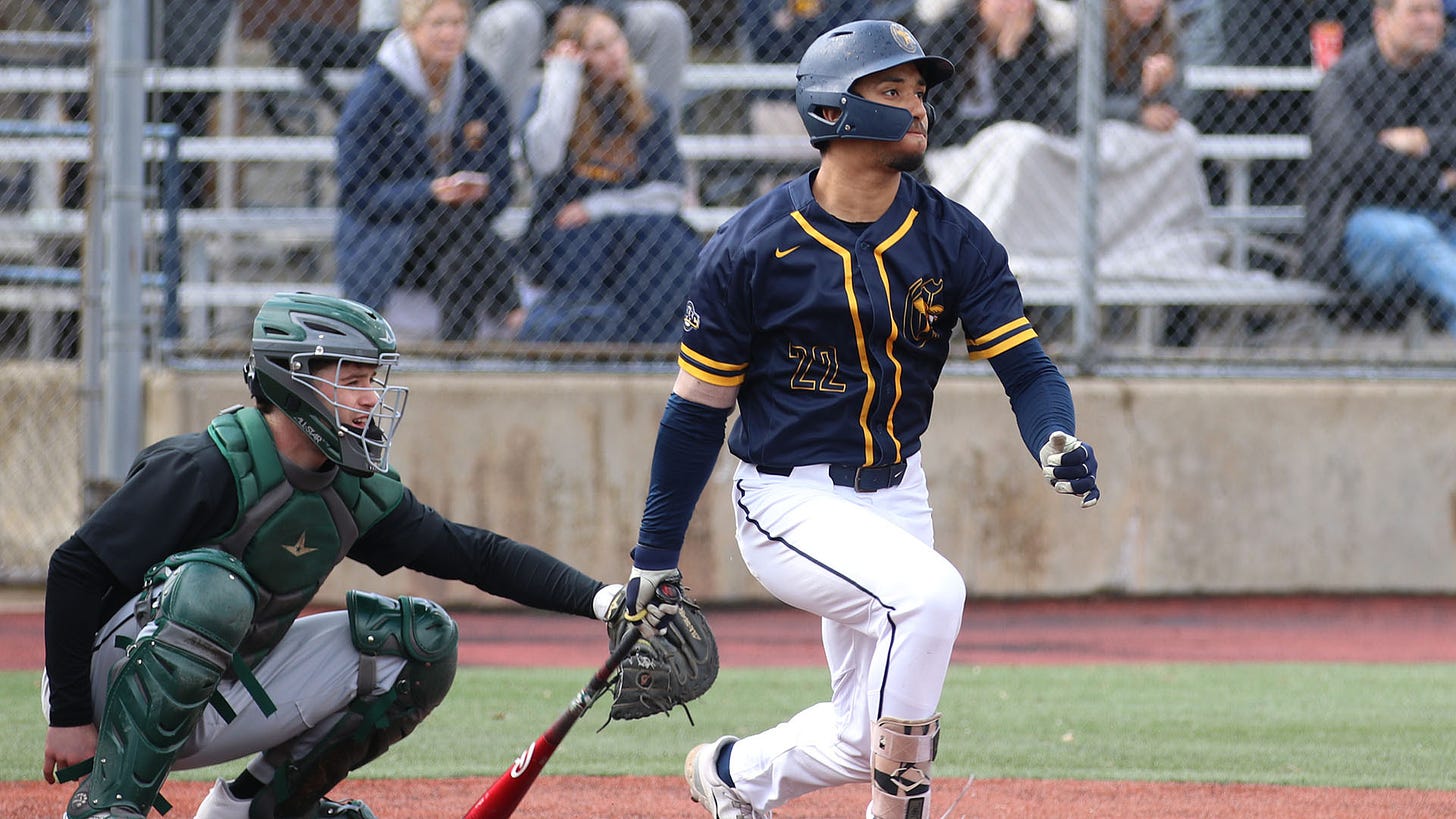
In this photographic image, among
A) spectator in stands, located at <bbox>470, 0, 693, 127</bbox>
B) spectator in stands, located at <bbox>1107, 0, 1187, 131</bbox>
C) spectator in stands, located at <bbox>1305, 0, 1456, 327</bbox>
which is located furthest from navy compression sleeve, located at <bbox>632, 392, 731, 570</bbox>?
spectator in stands, located at <bbox>1305, 0, 1456, 327</bbox>

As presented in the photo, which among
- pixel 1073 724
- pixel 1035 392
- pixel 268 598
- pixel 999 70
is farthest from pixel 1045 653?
pixel 268 598

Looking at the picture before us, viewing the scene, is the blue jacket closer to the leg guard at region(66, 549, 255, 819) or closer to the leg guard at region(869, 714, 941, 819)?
the leg guard at region(66, 549, 255, 819)

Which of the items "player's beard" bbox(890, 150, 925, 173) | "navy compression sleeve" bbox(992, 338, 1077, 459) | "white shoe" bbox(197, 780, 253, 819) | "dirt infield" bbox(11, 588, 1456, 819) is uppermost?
"player's beard" bbox(890, 150, 925, 173)

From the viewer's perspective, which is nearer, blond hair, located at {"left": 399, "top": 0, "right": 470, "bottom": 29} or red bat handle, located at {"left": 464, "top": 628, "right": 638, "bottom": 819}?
red bat handle, located at {"left": 464, "top": 628, "right": 638, "bottom": 819}

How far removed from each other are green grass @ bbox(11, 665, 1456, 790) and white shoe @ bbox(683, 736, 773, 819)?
935mm

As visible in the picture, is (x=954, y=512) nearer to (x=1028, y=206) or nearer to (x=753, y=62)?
(x=1028, y=206)

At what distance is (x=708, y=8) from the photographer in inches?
355

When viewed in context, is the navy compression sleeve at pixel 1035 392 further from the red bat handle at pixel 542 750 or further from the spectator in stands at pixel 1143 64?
the spectator in stands at pixel 1143 64

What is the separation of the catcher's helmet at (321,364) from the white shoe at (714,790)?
42.3 inches

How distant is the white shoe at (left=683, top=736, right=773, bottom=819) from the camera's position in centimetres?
407

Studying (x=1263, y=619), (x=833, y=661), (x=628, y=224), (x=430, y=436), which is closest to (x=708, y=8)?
(x=628, y=224)

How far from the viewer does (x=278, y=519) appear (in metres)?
3.64

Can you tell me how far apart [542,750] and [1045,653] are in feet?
13.1

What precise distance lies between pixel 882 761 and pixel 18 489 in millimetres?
6010
